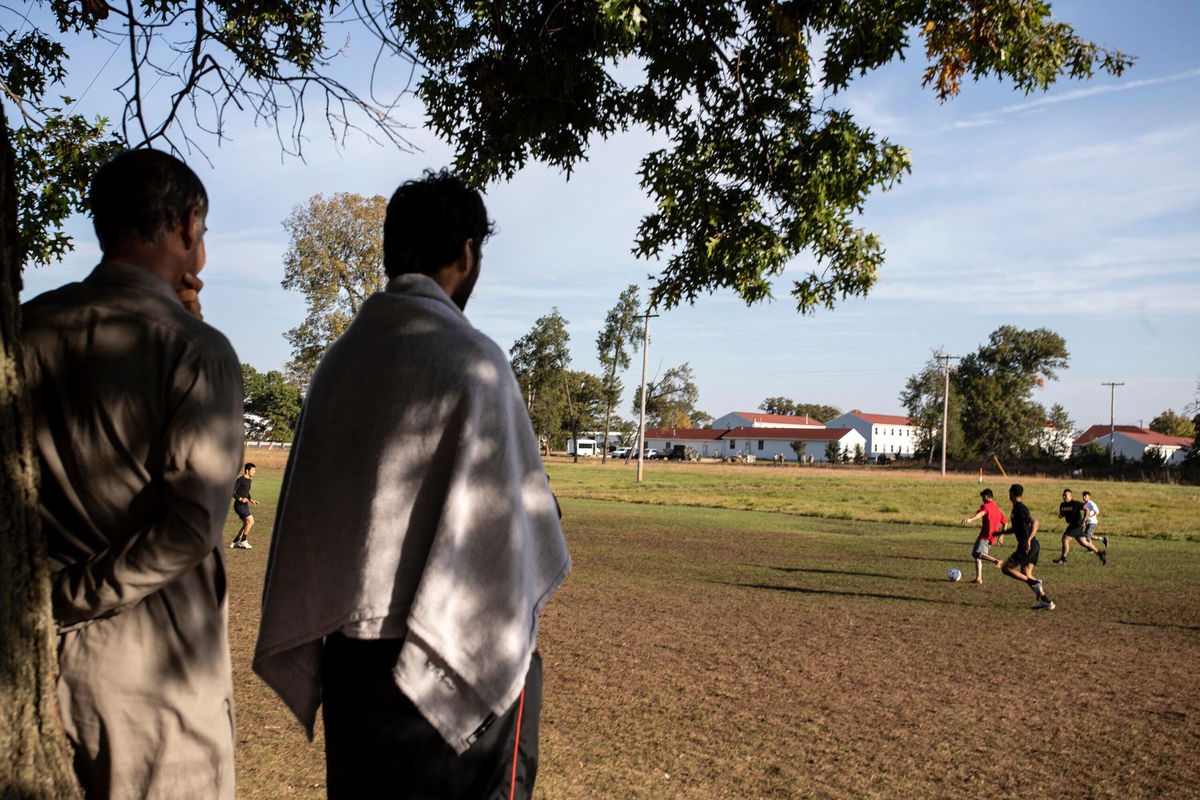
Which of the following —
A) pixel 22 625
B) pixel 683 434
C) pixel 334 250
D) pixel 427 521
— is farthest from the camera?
pixel 683 434

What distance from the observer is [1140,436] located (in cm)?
13250

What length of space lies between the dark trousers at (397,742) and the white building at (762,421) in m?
143

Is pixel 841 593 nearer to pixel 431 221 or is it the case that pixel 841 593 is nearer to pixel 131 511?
pixel 431 221

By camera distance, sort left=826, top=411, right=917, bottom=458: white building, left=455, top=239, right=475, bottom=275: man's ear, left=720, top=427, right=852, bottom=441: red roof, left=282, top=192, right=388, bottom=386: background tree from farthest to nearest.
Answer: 1. left=826, top=411, right=917, bottom=458: white building
2. left=720, top=427, right=852, bottom=441: red roof
3. left=282, top=192, right=388, bottom=386: background tree
4. left=455, top=239, right=475, bottom=275: man's ear

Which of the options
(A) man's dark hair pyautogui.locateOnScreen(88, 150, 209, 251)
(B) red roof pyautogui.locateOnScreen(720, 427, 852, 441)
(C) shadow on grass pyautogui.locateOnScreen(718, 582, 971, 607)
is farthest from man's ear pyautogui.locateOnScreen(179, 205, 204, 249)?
(B) red roof pyautogui.locateOnScreen(720, 427, 852, 441)

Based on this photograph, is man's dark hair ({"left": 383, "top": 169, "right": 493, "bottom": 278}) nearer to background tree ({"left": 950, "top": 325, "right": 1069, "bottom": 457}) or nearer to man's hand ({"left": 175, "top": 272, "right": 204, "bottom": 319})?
man's hand ({"left": 175, "top": 272, "right": 204, "bottom": 319})

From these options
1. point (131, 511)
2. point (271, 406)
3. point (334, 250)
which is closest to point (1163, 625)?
point (131, 511)

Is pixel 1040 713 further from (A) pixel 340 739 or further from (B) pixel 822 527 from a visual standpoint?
(B) pixel 822 527

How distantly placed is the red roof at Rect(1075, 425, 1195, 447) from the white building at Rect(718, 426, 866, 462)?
29.8 metres

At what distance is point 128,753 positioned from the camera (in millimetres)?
1899

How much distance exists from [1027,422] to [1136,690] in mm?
99452

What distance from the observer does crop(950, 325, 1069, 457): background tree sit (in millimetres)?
99500

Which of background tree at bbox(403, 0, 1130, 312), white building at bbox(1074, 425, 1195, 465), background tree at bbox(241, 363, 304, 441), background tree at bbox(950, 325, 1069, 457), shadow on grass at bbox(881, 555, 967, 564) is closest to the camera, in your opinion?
background tree at bbox(403, 0, 1130, 312)

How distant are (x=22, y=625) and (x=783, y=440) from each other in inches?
5256
